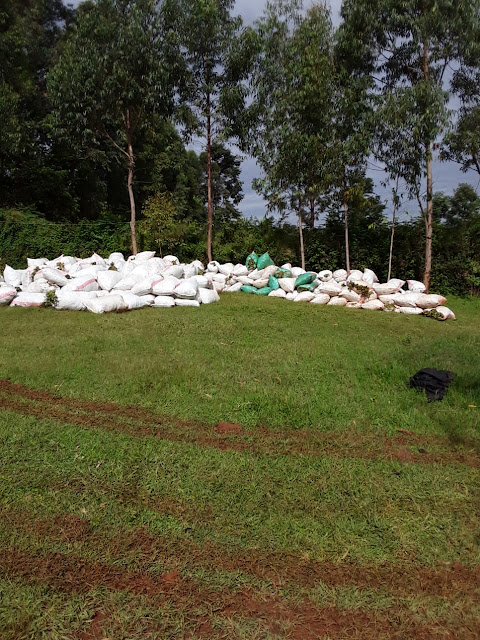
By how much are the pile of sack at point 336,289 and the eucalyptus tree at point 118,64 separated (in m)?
5.44

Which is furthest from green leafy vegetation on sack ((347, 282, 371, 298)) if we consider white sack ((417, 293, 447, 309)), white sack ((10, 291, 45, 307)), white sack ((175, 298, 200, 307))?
white sack ((10, 291, 45, 307))

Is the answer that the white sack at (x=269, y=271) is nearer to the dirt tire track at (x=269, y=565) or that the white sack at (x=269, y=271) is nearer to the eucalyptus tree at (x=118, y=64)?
the eucalyptus tree at (x=118, y=64)

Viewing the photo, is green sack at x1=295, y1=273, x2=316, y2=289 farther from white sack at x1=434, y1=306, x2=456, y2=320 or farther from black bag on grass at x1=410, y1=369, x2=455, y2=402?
black bag on grass at x1=410, y1=369, x2=455, y2=402

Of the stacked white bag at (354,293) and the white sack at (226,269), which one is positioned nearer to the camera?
the stacked white bag at (354,293)

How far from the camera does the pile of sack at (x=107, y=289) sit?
6.93 meters

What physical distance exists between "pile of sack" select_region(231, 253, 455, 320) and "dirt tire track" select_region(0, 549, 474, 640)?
6787 millimetres

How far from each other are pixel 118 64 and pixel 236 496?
12.1 metres

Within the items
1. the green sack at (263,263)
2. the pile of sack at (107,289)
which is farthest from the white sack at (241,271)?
the pile of sack at (107,289)

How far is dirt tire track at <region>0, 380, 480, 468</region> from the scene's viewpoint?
113 inches

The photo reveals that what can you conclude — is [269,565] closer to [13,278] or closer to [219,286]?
[219,286]

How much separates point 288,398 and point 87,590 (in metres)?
2.08

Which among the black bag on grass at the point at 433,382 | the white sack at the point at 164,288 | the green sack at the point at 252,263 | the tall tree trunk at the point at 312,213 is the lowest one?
the black bag on grass at the point at 433,382

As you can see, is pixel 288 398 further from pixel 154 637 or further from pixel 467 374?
pixel 154 637

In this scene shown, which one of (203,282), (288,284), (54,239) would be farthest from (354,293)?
(54,239)
